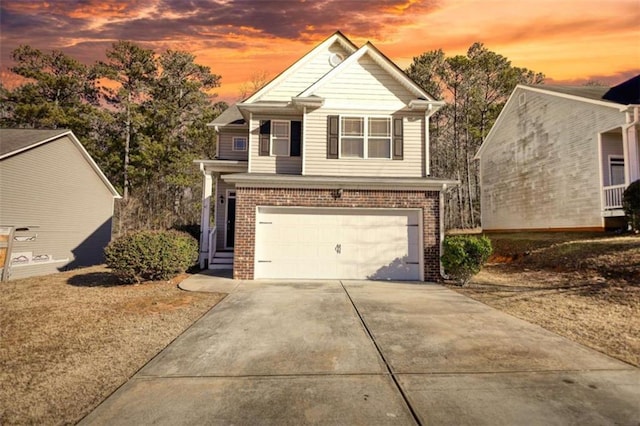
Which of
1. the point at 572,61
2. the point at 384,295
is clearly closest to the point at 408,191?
the point at 384,295

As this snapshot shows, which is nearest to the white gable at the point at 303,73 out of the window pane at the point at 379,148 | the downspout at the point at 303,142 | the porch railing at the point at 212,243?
the downspout at the point at 303,142

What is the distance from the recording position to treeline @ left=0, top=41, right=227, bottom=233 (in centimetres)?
2488

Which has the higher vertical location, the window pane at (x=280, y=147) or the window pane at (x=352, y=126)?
the window pane at (x=352, y=126)

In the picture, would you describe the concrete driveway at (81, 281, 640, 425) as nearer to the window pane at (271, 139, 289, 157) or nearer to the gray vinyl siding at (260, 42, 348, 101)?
the window pane at (271, 139, 289, 157)

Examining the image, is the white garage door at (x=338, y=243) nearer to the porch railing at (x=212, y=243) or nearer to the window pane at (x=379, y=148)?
the window pane at (x=379, y=148)

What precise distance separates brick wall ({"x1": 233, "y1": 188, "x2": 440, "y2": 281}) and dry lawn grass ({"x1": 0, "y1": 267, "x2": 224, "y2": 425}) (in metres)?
2.96

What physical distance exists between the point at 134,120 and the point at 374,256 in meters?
24.6

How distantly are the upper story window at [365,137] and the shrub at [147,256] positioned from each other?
20.9 ft

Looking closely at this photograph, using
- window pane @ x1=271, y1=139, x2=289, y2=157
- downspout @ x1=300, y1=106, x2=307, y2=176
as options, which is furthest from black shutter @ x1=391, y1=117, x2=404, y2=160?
window pane @ x1=271, y1=139, x2=289, y2=157

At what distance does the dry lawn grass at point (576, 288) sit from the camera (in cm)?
538

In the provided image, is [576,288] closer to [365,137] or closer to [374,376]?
[365,137]

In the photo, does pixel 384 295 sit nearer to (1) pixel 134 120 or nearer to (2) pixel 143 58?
(1) pixel 134 120

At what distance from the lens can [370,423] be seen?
286 cm

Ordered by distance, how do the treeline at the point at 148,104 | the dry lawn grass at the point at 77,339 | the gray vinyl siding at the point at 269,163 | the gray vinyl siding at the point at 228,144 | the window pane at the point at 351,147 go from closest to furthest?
the dry lawn grass at the point at 77,339 → the window pane at the point at 351,147 → the gray vinyl siding at the point at 269,163 → the gray vinyl siding at the point at 228,144 → the treeline at the point at 148,104
